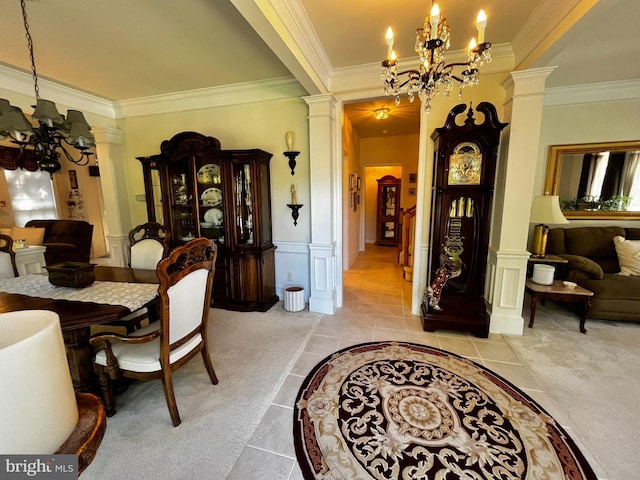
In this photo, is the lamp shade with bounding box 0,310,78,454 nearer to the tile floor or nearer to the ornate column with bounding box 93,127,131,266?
the tile floor

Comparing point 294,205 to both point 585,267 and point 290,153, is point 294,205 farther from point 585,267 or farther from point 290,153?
point 585,267

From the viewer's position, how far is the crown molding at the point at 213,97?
318 cm

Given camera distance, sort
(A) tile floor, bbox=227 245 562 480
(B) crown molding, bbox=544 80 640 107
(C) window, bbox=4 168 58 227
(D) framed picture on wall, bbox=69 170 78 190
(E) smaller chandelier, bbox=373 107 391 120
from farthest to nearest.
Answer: (D) framed picture on wall, bbox=69 170 78 190 < (C) window, bbox=4 168 58 227 < (E) smaller chandelier, bbox=373 107 391 120 < (B) crown molding, bbox=544 80 640 107 < (A) tile floor, bbox=227 245 562 480

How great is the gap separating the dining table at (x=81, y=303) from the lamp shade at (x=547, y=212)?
3.67 m

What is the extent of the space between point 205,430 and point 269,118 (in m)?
3.15

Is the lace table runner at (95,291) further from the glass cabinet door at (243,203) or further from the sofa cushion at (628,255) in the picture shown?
the sofa cushion at (628,255)

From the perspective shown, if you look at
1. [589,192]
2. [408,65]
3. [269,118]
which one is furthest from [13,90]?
[589,192]

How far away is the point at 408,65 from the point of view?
2.73m

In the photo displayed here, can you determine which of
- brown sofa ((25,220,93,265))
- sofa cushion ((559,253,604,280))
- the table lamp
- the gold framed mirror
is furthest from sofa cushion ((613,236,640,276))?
brown sofa ((25,220,93,265))

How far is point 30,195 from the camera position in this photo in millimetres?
6031

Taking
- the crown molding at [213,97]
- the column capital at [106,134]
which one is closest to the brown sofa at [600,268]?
the crown molding at [213,97]

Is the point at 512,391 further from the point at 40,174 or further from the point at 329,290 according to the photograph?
the point at 40,174

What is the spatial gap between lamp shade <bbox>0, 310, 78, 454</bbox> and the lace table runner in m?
1.29

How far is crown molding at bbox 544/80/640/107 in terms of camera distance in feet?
9.75
